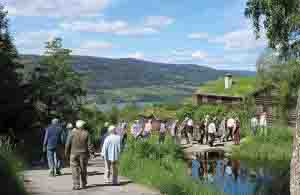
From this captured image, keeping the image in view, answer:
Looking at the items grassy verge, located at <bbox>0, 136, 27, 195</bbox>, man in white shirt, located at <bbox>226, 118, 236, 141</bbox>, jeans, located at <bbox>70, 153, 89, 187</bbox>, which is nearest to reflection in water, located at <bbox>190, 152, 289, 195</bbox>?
man in white shirt, located at <bbox>226, 118, 236, 141</bbox>

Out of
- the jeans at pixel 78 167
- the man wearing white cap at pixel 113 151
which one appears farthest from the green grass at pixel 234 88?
the jeans at pixel 78 167

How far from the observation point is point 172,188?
12.1 m

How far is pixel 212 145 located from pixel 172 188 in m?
17.7

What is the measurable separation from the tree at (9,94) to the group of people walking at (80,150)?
8263 mm

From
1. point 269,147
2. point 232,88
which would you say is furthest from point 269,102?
point 269,147

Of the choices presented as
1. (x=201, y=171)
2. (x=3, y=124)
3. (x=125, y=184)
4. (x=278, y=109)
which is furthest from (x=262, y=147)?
Result: (x=278, y=109)

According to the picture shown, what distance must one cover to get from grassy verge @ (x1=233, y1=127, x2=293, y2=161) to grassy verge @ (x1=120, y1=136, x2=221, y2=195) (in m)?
5.86

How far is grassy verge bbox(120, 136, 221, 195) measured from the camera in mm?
12192

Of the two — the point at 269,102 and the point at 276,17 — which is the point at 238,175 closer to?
the point at 276,17

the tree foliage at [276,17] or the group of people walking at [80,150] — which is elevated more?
the tree foliage at [276,17]

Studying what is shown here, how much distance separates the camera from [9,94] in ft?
77.5

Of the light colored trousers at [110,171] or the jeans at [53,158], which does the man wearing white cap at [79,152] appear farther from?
the jeans at [53,158]

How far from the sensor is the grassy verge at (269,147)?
84.2 ft

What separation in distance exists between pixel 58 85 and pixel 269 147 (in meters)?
14.2
